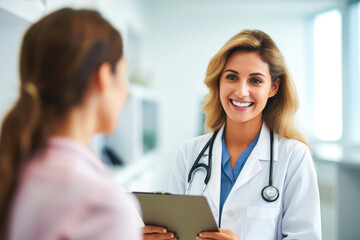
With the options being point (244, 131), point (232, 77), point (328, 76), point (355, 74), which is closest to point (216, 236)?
point (244, 131)

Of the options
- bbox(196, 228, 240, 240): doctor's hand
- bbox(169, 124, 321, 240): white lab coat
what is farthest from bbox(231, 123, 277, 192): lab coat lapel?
bbox(196, 228, 240, 240): doctor's hand

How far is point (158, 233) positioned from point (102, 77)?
26.3 inches

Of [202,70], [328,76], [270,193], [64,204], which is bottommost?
[270,193]

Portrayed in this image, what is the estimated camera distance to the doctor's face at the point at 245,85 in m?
1.28

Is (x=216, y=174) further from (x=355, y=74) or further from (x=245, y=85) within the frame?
(x=355, y=74)

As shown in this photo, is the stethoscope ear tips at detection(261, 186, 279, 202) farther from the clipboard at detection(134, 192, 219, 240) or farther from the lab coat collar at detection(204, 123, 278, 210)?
the clipboard at detection(134, 192, 219, 240)

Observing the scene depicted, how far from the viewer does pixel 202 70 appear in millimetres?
4188

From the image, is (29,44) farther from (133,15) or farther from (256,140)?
(133,15)

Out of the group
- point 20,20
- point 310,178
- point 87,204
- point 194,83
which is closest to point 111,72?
point 87,204

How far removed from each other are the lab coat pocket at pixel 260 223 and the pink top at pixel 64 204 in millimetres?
705

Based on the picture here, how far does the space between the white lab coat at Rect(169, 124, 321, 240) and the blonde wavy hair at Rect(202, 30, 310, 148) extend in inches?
3.0

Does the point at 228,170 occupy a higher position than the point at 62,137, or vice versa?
the point at 62,137

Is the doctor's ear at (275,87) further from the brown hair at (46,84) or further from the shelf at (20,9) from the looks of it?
the shelf at (20,9)

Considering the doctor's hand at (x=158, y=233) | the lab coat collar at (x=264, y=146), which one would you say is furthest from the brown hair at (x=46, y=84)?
the lab coat collar at (x=264, y=146)
